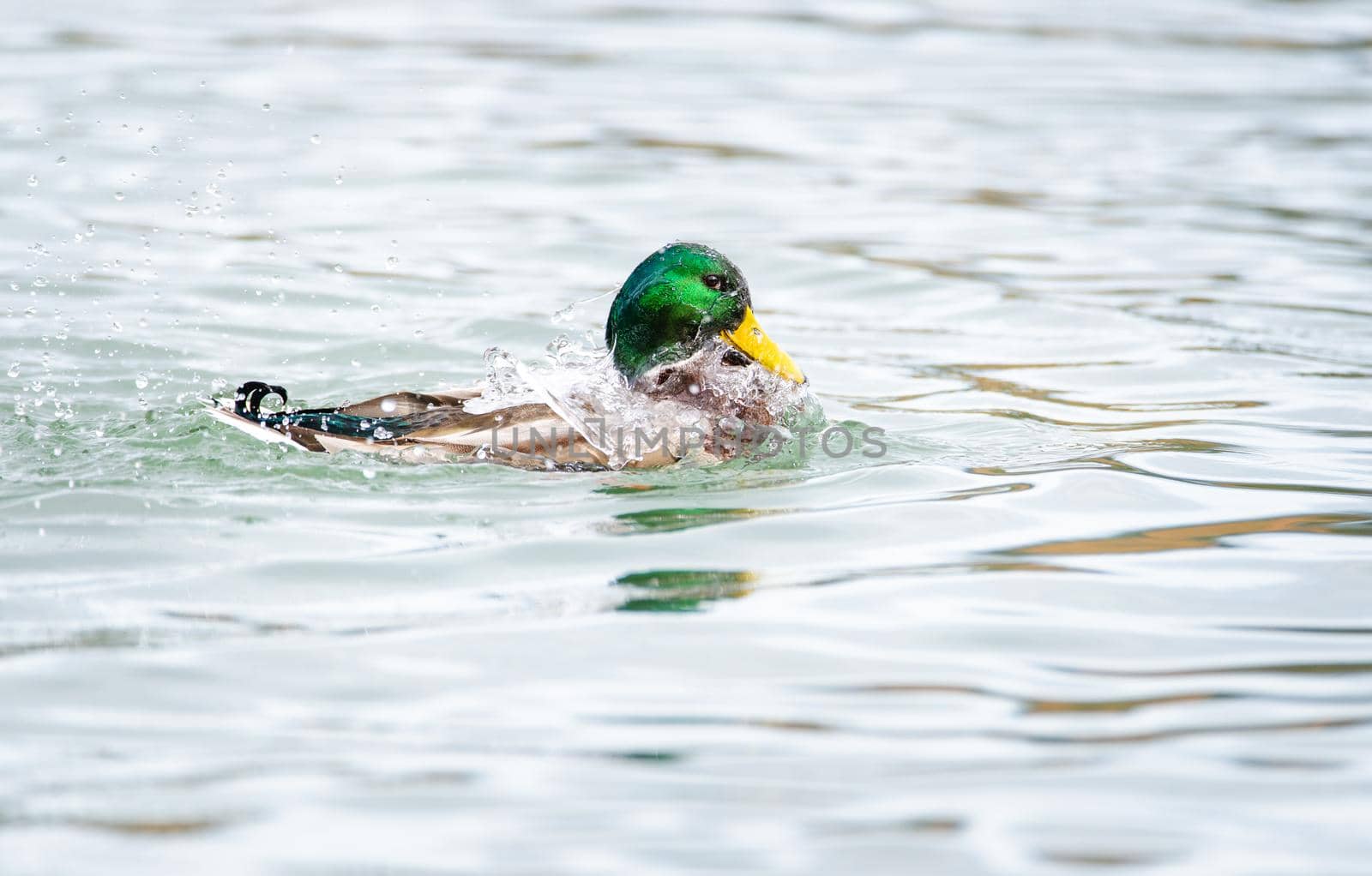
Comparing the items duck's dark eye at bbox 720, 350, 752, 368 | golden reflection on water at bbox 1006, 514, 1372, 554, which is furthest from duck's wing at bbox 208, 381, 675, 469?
golden reflection on water at bbox 1006, 514, 1372, 554

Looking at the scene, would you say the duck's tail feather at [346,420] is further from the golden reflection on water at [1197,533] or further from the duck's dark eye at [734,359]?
the golden reflection on water at [1197,533]

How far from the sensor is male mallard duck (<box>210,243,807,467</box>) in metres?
6.18

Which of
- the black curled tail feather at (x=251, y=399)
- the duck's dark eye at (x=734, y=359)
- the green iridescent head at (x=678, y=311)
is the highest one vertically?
the green iridescent head at (x=678, y=311)

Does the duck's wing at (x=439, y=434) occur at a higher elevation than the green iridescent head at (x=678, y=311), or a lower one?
lower

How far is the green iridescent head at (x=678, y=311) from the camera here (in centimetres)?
662

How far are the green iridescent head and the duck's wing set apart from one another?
1.86 feet

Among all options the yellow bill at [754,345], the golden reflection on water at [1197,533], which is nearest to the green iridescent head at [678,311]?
the yellow bill at [754,345]

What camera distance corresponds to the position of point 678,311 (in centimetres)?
664

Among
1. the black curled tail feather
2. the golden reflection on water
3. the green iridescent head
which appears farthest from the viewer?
the green iridescent head

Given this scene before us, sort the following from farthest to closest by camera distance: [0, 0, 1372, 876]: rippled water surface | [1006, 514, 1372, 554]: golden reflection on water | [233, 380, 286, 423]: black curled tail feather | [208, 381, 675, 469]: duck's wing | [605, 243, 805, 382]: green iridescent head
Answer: [605, 243, 805, 382]: green iridescent head < [233, 380, 286, 423]: black curled tail feather < [208, 381, 675, 469]: duck's wing < [1006, 514, 1372, 554]: golden reflection on water < [0, 0, 1372, 876]: rippled water surface

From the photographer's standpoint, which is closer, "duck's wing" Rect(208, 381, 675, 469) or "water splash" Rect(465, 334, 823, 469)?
"duck's wing" Rect(208, 381, 675, 469)

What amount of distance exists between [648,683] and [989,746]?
89 centimetres

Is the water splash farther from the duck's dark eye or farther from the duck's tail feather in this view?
the duck's tail feather

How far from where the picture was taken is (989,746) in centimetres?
404
